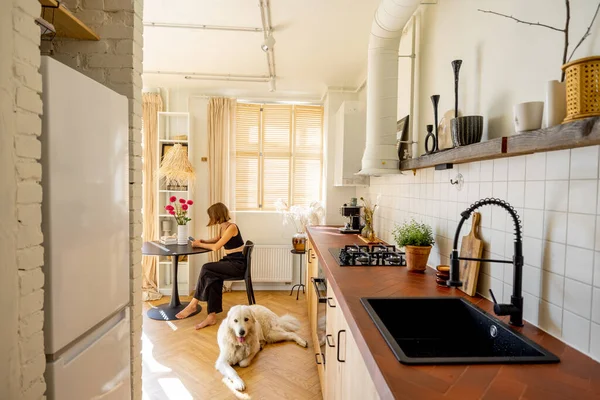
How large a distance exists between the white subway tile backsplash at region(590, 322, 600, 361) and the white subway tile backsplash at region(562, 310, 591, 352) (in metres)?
0.01

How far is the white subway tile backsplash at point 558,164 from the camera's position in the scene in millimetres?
1102

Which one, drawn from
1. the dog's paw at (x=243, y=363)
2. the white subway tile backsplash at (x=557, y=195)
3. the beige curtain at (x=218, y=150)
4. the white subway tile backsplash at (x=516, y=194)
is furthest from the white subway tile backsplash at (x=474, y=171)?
the beige curtain at (x=218, y=150)

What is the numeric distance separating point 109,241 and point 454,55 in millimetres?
2014

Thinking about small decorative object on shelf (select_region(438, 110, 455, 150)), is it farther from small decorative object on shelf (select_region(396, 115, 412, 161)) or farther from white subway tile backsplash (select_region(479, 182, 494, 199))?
small decorative object on shelf (select_region(396, 115, 412, 161))

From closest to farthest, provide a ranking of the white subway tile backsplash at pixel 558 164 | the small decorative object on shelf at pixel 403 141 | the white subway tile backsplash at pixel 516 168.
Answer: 1. the white subway tile backsplash at pixel 558 164
2. the white subway tile backsplash at pixel 516 168
3. the small decorative object on shelf at pixel 403 141

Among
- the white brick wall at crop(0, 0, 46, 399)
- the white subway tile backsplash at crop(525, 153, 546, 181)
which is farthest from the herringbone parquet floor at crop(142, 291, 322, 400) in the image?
the white subway tile backsplash at crop(525, 153, 546, 181)

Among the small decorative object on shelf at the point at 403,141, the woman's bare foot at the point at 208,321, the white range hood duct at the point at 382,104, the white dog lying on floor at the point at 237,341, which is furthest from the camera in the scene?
the woman's bare foot at the point at 208,321

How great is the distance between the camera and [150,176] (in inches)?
184

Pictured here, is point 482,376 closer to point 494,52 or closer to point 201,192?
point 494,52

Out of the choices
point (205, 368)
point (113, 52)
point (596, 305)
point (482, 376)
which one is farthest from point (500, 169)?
point (205, 368)

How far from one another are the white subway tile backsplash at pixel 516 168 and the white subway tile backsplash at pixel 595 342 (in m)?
0.56

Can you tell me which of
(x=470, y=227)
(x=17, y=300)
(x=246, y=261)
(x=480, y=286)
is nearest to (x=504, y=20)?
(x=470, y=227)

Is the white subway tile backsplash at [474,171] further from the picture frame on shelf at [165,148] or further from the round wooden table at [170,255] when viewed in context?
the picture frame on shelf at [165,148]

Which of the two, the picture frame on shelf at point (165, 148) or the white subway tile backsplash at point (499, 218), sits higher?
the picture frame on shelf at point (165, 148)
